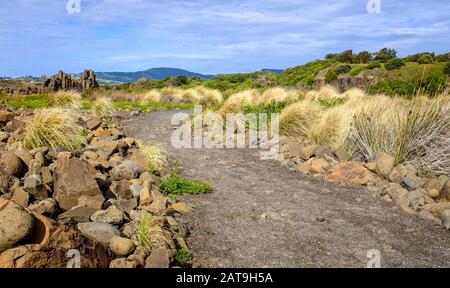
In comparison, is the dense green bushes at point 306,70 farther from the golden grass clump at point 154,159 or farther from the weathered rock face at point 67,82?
the golden grass clump at point 154,159

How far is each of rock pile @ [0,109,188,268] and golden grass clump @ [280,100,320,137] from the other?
401cm

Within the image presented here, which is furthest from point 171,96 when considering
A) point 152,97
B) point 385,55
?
point 385,55

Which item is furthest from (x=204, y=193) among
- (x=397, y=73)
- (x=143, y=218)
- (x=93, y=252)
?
(x=397, y=73)

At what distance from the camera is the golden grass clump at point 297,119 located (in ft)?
33.1

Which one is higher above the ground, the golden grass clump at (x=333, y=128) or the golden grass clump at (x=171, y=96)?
the golden grass clump at (x=171, y=96)

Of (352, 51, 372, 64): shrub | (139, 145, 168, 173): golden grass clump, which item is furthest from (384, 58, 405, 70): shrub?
(139, 145, 168, 173): golden grass clump

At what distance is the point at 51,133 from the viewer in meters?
7.75

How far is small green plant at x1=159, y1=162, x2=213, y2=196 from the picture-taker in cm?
655

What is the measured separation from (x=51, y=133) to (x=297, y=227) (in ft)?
15.9

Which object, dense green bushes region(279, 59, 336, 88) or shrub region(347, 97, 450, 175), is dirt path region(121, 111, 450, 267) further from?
dense green bushes region(279, 59, 336, 88)

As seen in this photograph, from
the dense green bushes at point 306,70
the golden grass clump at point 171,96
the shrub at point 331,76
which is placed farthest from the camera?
the dense green bushes at point 306,70

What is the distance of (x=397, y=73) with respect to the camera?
95.2ft

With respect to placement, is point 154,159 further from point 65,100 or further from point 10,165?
point 65,100

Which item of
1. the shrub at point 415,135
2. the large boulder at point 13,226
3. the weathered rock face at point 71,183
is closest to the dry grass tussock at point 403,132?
the shrub at point 415,135
